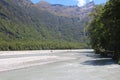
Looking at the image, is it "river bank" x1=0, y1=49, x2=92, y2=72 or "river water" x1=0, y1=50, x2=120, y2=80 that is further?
"river bank" x1=0, y1=49, x2=92, y2=72

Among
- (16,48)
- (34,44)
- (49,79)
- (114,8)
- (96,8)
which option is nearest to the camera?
(49,79)

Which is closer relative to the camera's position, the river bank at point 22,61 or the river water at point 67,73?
the river water at point 67,73

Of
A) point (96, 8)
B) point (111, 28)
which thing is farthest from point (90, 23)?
point (111, 28)

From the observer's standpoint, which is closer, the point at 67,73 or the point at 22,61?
the point at 67,73

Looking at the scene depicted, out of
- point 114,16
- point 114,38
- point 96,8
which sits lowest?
point 114,38

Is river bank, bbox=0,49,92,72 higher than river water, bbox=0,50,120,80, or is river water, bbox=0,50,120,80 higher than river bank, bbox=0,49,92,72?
river bank, bbox=0,49,92,72

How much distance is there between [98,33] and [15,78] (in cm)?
4018

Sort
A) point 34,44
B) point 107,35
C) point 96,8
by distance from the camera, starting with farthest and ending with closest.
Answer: point 34,44
point 96,8
point 107,35

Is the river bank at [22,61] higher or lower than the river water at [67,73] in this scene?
higher

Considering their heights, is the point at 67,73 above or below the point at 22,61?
below

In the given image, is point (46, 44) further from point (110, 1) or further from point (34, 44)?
point (110, 1)

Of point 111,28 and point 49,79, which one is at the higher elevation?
point 111,28

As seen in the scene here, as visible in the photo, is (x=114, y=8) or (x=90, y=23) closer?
(x=114, y=8)

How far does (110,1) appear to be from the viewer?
51.3 m
